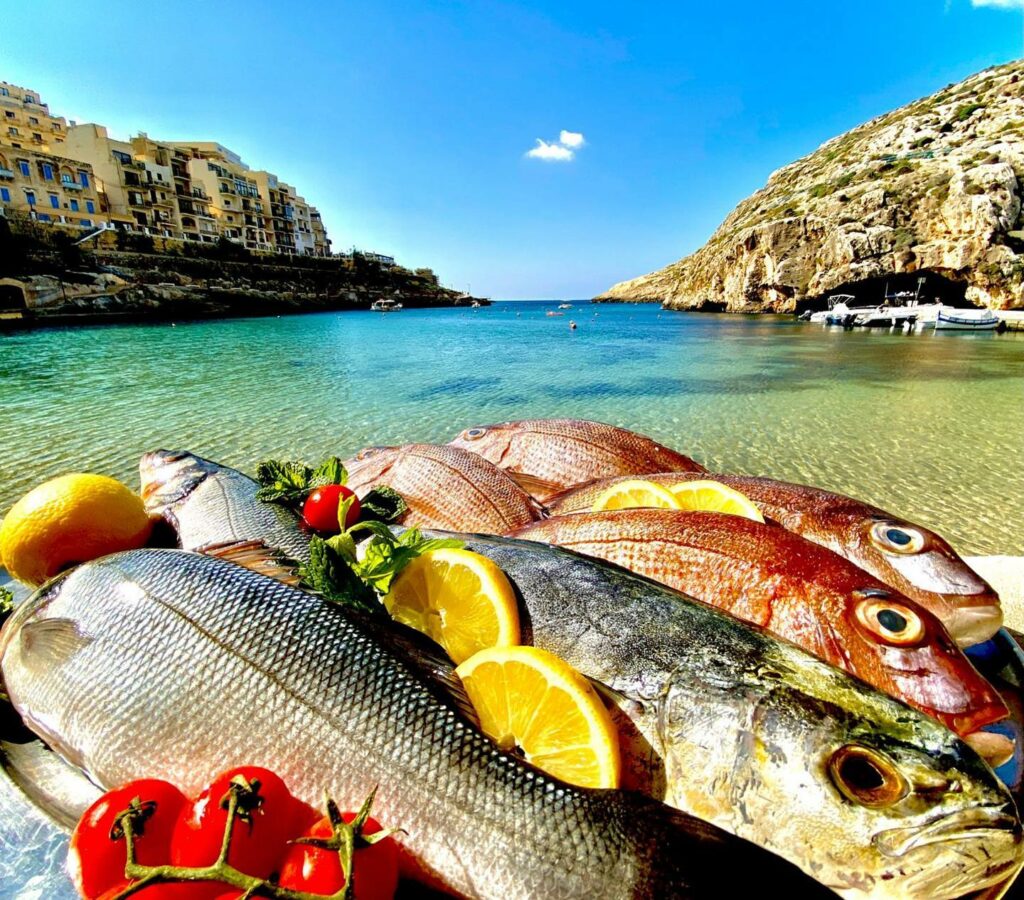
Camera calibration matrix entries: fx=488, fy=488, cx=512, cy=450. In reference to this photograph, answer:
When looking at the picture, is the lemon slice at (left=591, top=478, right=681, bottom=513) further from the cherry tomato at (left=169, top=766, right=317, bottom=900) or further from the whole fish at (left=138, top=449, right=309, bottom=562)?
the cherry tomato at (left=169, top=766, right=317, bottom=900)

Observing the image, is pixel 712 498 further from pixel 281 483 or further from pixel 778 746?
pixel 281 483

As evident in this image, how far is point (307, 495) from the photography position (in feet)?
10.5

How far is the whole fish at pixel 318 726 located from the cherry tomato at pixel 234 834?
0.25m

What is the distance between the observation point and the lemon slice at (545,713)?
129 cm

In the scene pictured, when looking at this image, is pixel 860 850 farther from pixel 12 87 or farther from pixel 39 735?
pixel 12 87

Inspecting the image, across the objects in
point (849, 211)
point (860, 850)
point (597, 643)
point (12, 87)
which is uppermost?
point (12, 87)

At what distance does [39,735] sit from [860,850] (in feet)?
7.51

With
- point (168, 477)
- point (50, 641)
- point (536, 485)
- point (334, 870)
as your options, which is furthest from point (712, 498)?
point (168, 477)

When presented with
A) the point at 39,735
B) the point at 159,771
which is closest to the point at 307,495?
the point at 39,735

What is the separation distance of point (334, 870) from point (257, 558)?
1482 millimetres

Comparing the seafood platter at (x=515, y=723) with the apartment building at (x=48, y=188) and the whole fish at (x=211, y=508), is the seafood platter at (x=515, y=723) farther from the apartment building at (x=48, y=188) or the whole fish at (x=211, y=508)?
the apartment building at (x=48, y=188)

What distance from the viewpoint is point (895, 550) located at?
237 cm

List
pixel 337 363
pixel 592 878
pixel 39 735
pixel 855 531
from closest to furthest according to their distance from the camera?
pixel 592 878 < pixel 39 735 < pixel 855 531 < pixel 337 363

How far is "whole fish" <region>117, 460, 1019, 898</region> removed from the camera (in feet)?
3.40
